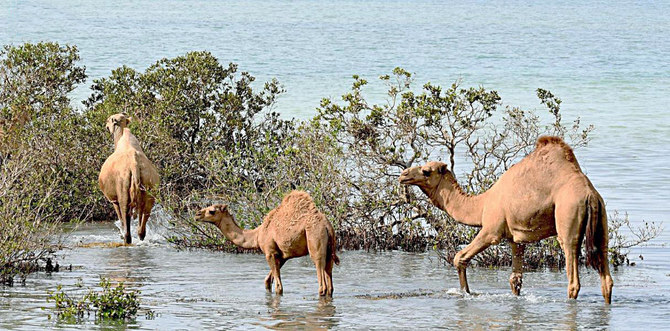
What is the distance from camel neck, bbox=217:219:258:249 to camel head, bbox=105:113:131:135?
16.3 feet

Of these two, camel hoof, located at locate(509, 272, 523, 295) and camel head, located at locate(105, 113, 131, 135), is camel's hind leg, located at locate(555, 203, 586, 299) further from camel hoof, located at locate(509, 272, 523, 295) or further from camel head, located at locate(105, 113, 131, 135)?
camel head, located at locate(105, 113, 131, 135)

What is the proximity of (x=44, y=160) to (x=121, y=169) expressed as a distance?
1.52m

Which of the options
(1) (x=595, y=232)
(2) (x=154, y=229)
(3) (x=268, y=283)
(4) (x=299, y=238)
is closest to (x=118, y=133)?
(2) (x=154, y=229)

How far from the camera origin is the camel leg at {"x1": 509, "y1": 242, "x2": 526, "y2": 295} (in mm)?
14523

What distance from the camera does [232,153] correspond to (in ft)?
64.7

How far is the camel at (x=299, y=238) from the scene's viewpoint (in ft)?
46.3

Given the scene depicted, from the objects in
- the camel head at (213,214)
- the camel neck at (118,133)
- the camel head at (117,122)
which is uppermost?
the camel head at (117,122)

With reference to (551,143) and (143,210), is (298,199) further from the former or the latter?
(143,210)

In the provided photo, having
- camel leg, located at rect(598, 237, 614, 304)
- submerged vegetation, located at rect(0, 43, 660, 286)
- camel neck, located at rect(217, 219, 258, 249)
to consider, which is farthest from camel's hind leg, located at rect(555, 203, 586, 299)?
camel neck, located at rect(217, 219, 258, 249)

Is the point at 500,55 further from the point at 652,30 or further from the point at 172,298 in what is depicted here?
the point at 172,298

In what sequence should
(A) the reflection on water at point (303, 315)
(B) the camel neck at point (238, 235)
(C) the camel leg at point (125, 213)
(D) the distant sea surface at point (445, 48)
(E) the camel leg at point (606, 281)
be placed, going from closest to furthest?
(A) the reflection on water at point (303, 315)
(E) the camel leg at point (606, 281)
(B) the camel neck at point (238, 235)
(C) the camel leg at point (125, 213)
(D) the distant sea surface at point (445, 48)

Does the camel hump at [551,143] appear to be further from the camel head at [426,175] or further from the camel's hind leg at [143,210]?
the camel's hind leg at [143,210]

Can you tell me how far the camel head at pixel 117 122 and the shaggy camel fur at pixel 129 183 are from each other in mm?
700

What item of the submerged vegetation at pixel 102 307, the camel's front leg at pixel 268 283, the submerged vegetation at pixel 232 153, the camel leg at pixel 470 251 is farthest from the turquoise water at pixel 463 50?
the submerged vegetation at pixel 102 307
